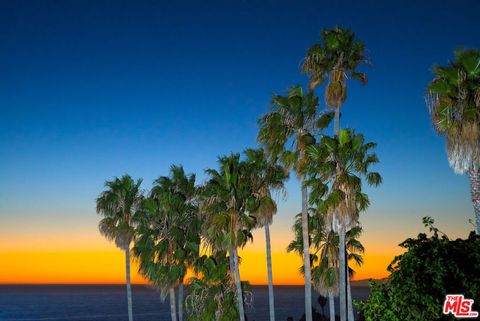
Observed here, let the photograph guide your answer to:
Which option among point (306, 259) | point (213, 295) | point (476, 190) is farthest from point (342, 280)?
point (213, 295)

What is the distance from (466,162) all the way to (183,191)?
25.4 meters

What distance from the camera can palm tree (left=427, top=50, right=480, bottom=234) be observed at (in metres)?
20.4

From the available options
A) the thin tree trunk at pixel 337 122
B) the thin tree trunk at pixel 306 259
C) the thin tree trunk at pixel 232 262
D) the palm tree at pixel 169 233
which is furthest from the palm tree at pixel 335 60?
the palm tree at pixel 169 233

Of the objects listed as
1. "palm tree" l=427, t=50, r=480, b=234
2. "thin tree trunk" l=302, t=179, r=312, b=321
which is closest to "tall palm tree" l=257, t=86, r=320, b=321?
"thin tree trunk" l=302, t=179, r=312, b=321

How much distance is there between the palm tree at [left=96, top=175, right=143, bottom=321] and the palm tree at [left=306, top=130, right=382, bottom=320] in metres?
20.4

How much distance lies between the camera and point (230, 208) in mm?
32625

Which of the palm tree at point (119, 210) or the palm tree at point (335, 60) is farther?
the palm tree at point (119, 210)

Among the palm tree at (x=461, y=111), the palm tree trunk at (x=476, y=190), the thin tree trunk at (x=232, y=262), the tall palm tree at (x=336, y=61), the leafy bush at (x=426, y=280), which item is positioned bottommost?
the thin tree trunk at (x=232, y=262)

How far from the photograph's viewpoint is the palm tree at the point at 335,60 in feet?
94.5

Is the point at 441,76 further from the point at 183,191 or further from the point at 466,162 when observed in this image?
the point at 183,191

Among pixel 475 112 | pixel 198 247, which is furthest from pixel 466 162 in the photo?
pixel 198 247

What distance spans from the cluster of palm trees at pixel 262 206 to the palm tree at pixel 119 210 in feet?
0.26

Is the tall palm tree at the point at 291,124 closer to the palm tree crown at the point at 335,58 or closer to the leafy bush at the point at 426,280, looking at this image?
the palm tree crown at the point at 335,58

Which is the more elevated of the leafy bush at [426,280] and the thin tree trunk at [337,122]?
the thin tree trunk at [337,122]
